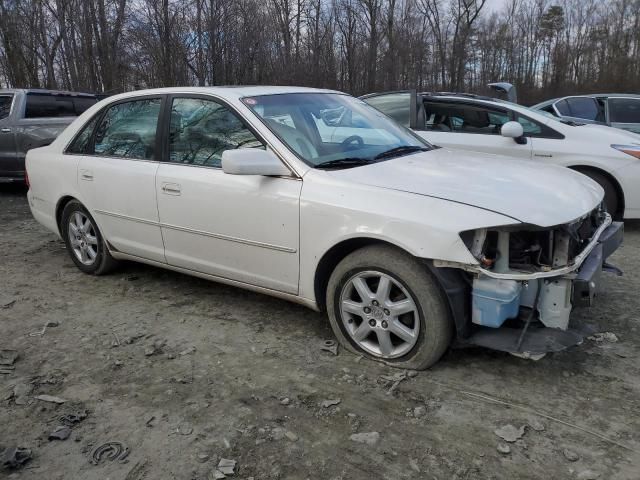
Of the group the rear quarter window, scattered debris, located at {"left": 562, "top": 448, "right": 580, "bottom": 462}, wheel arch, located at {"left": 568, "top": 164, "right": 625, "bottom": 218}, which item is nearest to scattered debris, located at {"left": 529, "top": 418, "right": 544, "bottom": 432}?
scattered debris, located at {"left": 562, "top": 448, "right": 580, "bottom": 462}

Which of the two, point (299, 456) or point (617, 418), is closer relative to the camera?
point (299, 456)

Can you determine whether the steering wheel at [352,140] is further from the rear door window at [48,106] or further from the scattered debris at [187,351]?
the rear door window at [48,106]

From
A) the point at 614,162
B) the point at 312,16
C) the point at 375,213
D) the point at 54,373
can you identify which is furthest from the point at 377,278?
the point at 312,16

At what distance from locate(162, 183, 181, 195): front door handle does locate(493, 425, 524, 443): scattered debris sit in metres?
2.56

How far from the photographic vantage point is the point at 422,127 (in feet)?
22.1

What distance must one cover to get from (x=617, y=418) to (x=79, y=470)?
8.15ft

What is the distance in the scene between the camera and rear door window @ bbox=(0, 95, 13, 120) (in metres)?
8.99

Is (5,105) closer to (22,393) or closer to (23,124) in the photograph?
(23,124)

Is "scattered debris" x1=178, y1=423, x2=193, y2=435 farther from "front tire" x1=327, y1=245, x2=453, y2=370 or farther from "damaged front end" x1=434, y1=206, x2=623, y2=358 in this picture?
"damaged front end" x1=434, y1=206, x2=623, y2=358

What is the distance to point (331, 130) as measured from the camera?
3783mm

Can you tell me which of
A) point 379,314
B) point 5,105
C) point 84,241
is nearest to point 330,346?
point 379,314

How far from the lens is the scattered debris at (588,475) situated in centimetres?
220

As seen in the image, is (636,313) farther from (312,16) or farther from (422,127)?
(312,16)

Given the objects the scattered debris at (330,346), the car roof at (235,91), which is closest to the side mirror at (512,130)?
the car roof at (235,91)
